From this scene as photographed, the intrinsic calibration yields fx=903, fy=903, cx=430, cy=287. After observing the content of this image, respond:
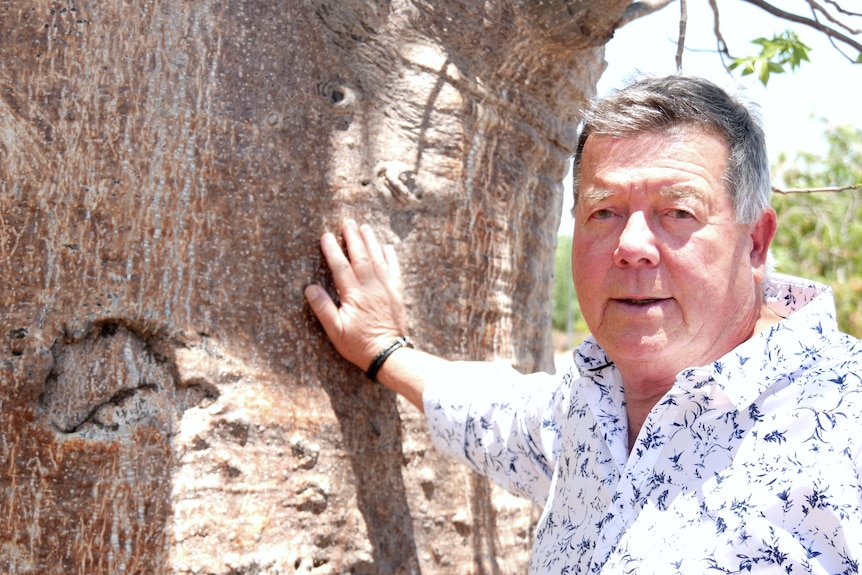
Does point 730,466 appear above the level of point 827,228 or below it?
below

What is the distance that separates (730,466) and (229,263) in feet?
3.29

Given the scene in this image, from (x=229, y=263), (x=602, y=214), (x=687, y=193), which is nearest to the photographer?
(x=687, y=193)

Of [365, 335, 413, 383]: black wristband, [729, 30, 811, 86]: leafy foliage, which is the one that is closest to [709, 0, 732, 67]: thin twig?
[729, 30, 811, 86]: leafy foliage

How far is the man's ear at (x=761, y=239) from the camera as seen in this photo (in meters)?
1.61

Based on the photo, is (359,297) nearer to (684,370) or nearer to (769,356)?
(684,370)

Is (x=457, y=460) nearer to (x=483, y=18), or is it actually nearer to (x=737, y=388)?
(x=737, y=388)

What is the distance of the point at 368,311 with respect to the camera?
1.91 meters

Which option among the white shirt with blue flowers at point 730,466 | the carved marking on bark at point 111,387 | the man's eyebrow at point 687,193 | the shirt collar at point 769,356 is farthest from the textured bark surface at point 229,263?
the shirt collar at point 769,356

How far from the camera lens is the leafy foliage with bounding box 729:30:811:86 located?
2264 millimetres

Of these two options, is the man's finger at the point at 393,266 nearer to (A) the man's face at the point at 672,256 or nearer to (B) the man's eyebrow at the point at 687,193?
(A) the man's face at the point at 672,256

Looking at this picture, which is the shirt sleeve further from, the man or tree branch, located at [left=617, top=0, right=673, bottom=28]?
tree branch, located at [left=617, top=0, right=673, bottom=28]

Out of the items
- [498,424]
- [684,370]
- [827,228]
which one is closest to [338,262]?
[498,424]

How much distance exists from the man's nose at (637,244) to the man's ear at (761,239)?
0.20m

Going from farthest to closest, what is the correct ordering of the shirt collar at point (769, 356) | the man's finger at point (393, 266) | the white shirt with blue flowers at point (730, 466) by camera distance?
the man's finger at point (393, 266), the shirt collar at point (769, 356), the white shirt with blue flowers at point (730, 466)
